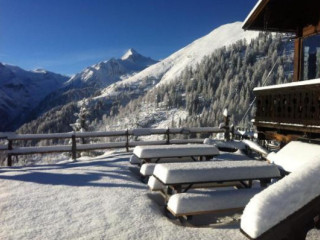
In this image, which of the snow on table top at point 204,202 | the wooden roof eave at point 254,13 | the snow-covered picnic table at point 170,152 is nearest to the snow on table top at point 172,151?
the snow-covered picnic table at point 170,152

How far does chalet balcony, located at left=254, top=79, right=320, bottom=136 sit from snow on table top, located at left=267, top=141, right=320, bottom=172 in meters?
0.93

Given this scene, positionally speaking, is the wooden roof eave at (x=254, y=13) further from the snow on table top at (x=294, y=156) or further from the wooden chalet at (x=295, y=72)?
the snow on table top at (x=294, y=156)

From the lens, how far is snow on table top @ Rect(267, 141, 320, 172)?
7434 millimetres

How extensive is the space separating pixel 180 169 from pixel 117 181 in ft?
10.00

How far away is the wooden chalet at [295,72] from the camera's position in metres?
9.61

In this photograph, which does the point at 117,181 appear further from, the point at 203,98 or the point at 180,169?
the point at 203,98

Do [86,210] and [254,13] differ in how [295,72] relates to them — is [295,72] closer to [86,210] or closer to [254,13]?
[254,13]

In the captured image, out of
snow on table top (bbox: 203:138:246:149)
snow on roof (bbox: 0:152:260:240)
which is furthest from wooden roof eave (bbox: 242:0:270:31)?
snow on roof (bbox: 0:152:260:240)

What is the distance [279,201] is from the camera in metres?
3.16

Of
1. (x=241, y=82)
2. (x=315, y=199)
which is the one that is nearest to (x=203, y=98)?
(x=241, y=82)

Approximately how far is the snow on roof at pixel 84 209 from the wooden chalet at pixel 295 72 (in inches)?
205

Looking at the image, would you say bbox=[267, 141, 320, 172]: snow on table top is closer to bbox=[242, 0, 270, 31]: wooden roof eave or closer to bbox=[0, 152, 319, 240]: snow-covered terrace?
bbox=[0, 152, 319, 240]: snow-covered terrace

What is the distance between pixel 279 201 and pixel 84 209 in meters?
4.75

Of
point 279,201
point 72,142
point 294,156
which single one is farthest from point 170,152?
point 279,201
